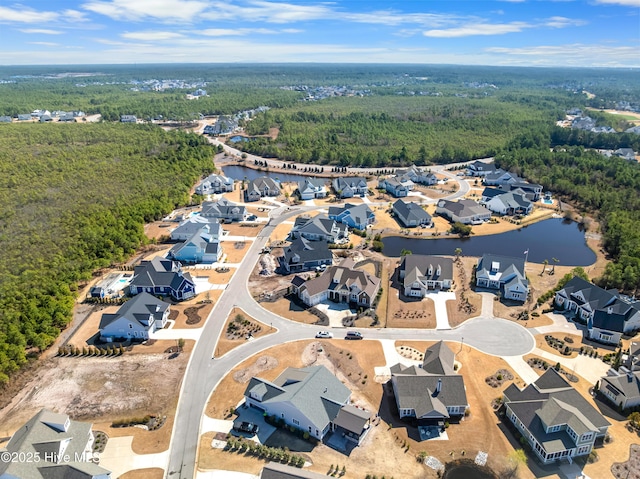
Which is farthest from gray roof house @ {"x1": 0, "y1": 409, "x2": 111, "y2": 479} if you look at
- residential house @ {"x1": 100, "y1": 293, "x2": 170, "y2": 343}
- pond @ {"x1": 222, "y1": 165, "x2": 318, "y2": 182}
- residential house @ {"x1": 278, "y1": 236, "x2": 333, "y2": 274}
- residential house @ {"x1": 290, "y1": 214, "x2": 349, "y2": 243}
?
pond @ {"x1": 222, "y1": 165, "x2": 318, "y2": 182}

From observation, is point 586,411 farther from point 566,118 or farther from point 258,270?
point 566,118

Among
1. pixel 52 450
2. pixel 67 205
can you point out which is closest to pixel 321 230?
pixel 67 205

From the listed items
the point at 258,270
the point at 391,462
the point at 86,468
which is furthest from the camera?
the point at 258,270

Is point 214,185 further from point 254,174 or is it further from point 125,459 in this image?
point 125,459

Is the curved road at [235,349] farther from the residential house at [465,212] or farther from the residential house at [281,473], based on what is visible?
the residential house at [465,212]

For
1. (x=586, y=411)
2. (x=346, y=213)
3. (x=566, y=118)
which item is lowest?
(x=586, y=411)

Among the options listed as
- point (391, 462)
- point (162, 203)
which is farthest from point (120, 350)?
point (162, 203)

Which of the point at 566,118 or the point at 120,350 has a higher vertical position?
the point at 566,118

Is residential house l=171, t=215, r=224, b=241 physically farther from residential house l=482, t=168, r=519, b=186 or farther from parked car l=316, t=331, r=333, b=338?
residential house l=482, t=168, r=519, b=186
